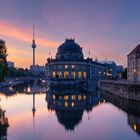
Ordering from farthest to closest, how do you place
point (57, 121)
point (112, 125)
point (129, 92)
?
point (129, 92)
point (57, 121)
point (112, 125)

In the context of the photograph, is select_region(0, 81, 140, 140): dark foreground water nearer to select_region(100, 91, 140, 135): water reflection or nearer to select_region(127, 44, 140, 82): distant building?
select_region(100, 91, 140, 135): water reflection

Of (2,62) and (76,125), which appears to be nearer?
(76,125)

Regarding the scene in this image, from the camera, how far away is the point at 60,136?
163ft

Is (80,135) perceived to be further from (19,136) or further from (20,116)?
(20,116)

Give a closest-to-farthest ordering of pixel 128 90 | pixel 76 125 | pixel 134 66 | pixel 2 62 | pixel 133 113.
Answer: pixel 76 125
pixel 2 62
pixel 133 113
pixel 128 90
pixel 134 66

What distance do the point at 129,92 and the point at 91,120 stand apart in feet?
92.9

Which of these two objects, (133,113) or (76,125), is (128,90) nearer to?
(133,113)

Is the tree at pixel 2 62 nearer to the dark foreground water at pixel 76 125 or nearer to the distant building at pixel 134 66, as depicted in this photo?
the dark foreground water at pixel 76 125

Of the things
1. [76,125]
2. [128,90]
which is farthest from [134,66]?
[76,125]

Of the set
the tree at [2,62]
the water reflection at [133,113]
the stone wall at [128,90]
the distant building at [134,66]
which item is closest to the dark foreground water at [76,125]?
the water reflection at [133,113]

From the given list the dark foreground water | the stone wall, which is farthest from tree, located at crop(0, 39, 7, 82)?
the stone wall

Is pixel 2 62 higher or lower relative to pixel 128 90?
higher

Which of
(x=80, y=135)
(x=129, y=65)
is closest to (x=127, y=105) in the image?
(x=80, y=135)

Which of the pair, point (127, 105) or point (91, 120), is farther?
point (127, 105)
